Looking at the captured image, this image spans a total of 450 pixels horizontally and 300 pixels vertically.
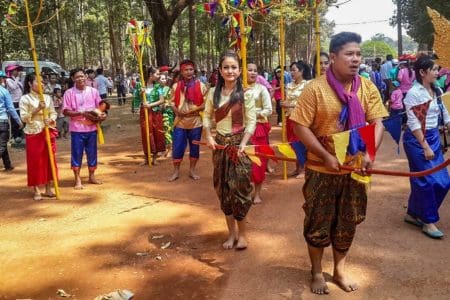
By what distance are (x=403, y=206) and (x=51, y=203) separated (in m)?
4.39

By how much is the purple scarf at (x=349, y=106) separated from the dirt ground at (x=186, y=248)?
124cm

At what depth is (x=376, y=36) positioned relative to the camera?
4119 inches

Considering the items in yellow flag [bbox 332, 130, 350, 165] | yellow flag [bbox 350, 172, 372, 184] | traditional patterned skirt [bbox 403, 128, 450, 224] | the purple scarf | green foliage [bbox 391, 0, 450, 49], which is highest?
green foliage [bbox 391, 0, 450, 49]

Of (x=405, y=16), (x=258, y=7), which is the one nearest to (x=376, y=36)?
(x=405, y=16)

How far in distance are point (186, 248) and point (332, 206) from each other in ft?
5.55

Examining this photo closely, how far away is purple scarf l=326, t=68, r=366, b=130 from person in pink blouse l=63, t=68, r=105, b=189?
4.15 meters

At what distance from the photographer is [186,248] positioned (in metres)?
4.18

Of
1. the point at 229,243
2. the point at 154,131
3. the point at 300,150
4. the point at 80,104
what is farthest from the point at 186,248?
the point at 154,131

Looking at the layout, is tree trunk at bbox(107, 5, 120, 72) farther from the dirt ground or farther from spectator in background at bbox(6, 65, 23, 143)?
the dirt ground

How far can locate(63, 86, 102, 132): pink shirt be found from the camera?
240 inches

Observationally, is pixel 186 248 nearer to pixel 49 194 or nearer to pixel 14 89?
pixel 49 194

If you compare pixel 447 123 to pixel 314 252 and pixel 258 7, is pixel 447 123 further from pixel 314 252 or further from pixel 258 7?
pixel 258 7

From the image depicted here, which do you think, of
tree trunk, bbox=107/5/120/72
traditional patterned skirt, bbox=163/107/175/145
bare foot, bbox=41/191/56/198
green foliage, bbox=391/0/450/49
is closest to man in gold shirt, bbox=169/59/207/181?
traditional patterned skirt, bbox=163/107/175/145

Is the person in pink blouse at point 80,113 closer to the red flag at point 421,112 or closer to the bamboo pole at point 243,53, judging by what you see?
the bamboo pole at point 243,53
